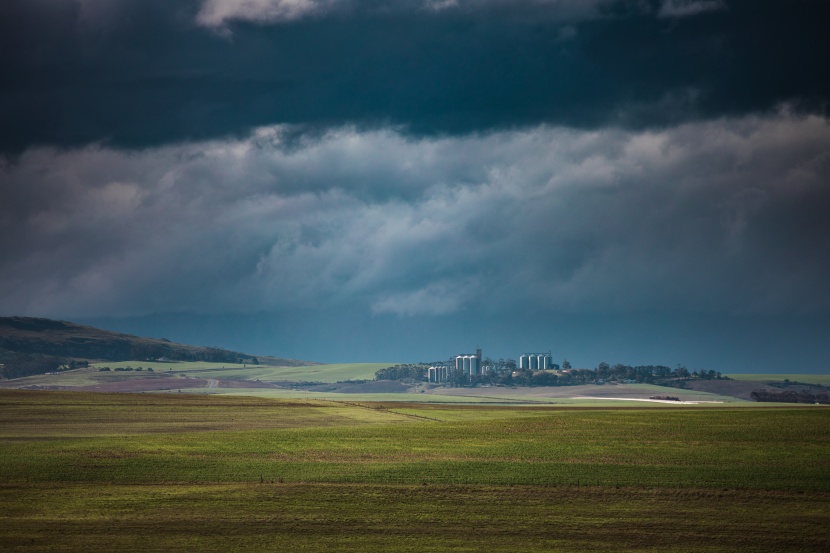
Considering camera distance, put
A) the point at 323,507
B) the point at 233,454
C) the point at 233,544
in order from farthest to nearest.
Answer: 1. the point at 233,454
2. the point at 323,507
3. the point at 233,544

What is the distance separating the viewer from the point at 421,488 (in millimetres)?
60938

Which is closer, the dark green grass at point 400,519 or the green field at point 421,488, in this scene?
the dark green grass at point 400,519

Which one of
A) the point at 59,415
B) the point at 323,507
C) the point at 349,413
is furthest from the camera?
the point at 349,413

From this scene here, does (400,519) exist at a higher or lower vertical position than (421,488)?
lower

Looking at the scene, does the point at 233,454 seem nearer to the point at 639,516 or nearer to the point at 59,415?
the point at 639,516

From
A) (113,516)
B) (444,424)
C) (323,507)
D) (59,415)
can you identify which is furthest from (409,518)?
(59,415)

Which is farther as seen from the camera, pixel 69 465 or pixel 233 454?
pixel 233 454

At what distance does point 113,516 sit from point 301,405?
3731 inches

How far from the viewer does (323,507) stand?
56.3 m

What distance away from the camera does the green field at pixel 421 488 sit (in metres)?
49.5

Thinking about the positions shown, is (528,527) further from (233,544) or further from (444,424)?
(444,424)

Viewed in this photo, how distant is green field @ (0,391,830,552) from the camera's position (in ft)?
163

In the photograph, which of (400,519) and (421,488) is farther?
(421,488)

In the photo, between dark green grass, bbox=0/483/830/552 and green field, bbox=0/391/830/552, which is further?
green field, bbox=0/391/830/552
